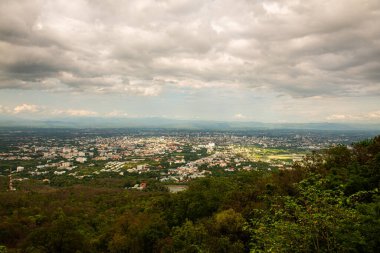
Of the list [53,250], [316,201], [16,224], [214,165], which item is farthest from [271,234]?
[214,165]

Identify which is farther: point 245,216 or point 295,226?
point 245,216

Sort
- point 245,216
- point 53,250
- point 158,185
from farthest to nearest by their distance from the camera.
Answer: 1. point 158,185
2. point 245,216
3. point 53,250

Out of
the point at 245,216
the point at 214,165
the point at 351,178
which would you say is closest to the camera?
the point at 351,178

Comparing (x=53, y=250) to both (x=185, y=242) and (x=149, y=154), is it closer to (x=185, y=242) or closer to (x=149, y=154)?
(x=185, y=242)

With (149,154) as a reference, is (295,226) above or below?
above

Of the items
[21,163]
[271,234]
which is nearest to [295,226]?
[271,234]

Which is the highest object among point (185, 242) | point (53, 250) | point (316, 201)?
point (316, 201)
